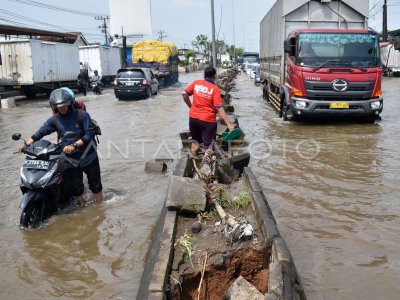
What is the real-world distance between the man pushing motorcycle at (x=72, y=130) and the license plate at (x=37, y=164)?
0.18m

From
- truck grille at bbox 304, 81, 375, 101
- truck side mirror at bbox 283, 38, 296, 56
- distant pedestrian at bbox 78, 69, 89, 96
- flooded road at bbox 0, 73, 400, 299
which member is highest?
truck side mirror at bbox 283, 38, 296, 56

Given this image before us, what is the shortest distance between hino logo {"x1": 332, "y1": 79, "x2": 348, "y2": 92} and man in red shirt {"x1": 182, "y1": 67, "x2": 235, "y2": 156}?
189 inches

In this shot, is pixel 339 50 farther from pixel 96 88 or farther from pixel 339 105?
pixel 96 88

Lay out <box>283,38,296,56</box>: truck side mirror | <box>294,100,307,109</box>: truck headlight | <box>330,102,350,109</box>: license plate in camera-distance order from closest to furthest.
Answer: <box>330,102,350,109</box>: license plate → <box>294,100,307,109</box>: truck headlight → <box>283,38,296,56</box>: truck side mirror

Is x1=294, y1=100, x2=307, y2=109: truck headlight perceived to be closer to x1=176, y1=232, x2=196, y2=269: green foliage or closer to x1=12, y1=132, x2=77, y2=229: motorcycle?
x1=12, y1=132, x2=77, y2=229: motorcycle

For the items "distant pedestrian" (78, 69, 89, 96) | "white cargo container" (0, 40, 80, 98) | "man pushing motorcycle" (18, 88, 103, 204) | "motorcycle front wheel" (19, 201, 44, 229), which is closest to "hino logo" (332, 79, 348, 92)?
"man pushing motorcycle" (18, 88, 103, 204)

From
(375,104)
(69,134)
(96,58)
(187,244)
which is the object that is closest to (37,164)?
(69,134)

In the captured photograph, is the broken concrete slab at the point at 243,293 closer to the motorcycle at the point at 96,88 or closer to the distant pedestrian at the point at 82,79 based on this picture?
the distant pedestrian at the point at 82,79

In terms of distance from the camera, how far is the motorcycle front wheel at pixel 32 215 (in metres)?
4.74

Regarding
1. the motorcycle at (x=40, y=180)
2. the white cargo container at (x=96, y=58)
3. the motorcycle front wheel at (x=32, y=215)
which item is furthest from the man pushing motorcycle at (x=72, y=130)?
the white cargo container at (x=96, y=58)

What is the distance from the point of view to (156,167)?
7.30 metres

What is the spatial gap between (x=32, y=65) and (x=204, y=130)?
55.4ft

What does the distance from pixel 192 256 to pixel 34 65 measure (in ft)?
65.1

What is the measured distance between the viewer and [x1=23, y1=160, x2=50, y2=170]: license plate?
4707 mm
